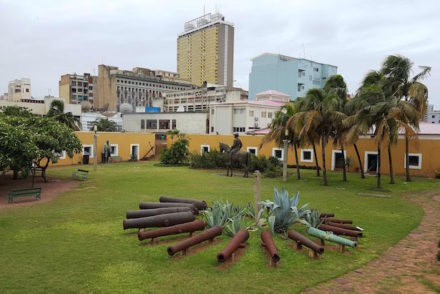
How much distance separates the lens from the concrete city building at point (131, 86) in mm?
102000

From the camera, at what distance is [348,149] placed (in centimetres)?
2906

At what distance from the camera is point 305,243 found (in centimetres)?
877

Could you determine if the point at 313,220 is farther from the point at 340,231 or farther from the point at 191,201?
the point at 191,201

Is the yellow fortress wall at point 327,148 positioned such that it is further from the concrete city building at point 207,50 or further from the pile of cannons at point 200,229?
the concrete city building at point 207,50

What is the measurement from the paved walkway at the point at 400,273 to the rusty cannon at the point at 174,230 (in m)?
3.87

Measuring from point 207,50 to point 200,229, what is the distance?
129864mm

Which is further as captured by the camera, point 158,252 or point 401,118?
point 401,118

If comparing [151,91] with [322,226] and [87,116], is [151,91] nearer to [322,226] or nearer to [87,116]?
[87,116]

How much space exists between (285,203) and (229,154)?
50.7ft

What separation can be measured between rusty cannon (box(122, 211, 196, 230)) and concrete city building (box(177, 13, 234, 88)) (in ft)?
381

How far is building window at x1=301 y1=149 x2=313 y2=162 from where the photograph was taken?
3099 centimetres

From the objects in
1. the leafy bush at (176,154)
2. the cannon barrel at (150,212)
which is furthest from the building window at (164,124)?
the cannon barrel at (150,212)

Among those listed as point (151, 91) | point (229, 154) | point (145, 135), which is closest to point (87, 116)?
point (145, 135)

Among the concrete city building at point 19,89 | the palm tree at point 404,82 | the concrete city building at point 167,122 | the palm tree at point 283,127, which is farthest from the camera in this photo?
the concrete city building at point 19,89
